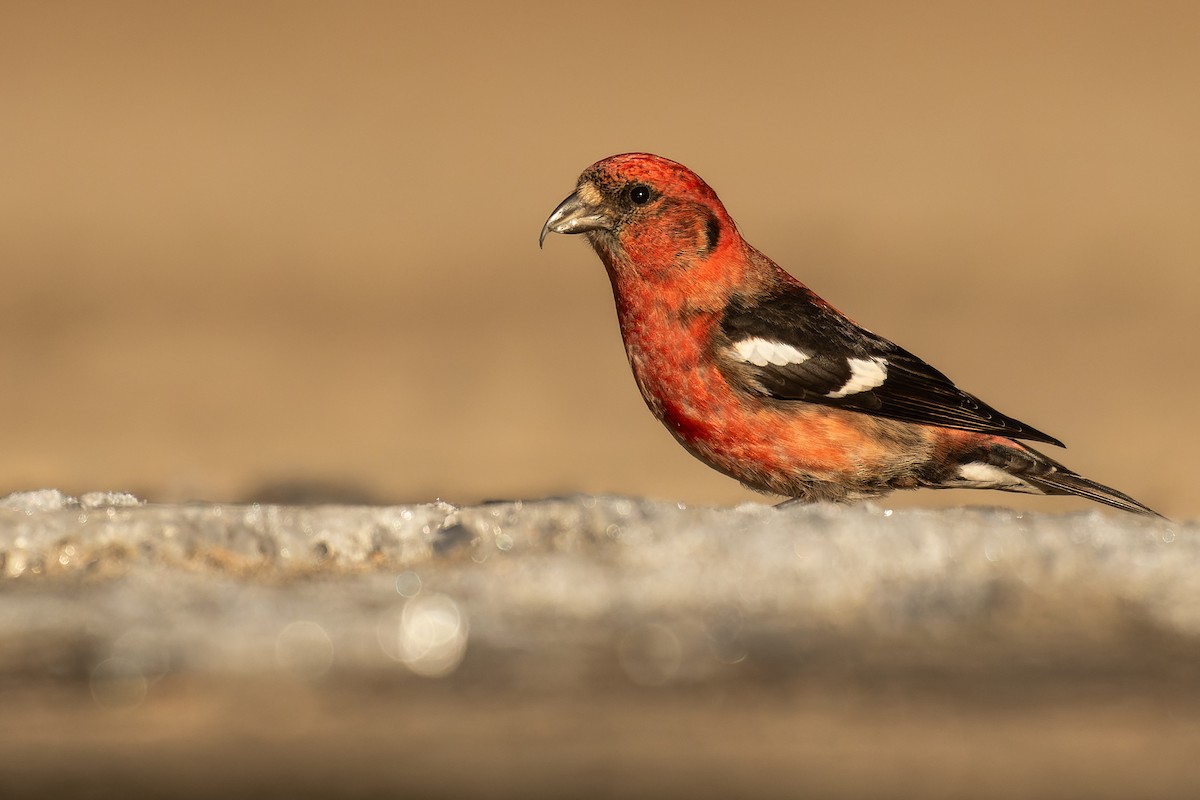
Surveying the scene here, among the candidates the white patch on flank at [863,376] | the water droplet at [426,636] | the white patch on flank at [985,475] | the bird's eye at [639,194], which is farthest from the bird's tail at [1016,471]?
the water droplet at [426,636]

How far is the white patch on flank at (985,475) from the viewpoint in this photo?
5.46 m

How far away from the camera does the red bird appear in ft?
16.9

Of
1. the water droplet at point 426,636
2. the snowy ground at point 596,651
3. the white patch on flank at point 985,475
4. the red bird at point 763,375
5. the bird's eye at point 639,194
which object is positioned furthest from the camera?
the bird's eye at point 639,194

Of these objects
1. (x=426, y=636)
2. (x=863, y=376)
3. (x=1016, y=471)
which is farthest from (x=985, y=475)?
(x=426, y=636)

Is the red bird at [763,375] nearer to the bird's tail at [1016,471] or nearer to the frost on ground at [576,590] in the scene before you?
the bird's tail at [1016,471]

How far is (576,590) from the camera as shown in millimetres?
3139

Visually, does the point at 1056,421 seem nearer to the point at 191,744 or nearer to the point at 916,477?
the point at 916,477

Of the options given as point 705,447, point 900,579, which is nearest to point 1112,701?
point 900,579

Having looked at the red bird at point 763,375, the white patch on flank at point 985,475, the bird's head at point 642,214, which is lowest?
the white patch on flank at point 985,475

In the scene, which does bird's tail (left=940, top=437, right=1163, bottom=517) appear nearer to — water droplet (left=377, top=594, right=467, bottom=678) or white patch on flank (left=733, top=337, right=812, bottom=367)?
white patch on flank (left=733, top=337, right=812, bottom=367)

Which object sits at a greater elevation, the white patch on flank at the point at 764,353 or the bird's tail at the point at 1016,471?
the white patch on flank at the point at 764,353

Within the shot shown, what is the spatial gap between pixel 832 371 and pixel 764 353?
→ 280 mm

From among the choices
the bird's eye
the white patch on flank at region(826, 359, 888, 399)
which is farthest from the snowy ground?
the bird's eye

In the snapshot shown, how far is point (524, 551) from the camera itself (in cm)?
347
